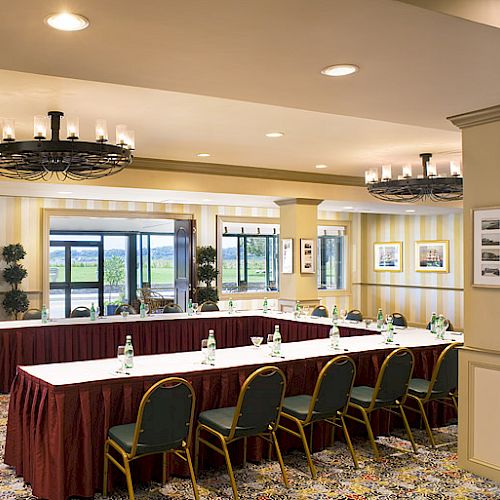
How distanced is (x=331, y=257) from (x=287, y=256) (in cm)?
520

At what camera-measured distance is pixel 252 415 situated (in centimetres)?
429

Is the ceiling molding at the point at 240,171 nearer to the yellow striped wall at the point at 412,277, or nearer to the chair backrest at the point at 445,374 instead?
the yellow striped wall at the point at 412,277

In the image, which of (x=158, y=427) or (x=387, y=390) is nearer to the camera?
(x=158, y=427)

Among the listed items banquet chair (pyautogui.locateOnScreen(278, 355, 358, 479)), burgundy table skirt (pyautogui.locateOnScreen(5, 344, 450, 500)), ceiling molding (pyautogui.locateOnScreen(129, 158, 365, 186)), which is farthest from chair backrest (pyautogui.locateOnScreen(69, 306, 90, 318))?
banquet chair (pyautogui.locateOnScreen(278, 355, 358, 479))

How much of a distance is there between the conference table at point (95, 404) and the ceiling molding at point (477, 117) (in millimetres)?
2183

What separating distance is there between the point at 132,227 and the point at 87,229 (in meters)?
1.12

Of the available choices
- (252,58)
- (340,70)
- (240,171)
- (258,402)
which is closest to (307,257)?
(240,171)

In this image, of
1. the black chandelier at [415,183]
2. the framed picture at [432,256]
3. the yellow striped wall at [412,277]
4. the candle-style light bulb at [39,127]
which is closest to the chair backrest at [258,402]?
the candle-style light bulb at [39,127]

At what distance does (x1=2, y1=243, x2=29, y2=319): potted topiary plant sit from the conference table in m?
6.63

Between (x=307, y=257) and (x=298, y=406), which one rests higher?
(x=307, y=257)

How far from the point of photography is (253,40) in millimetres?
3039

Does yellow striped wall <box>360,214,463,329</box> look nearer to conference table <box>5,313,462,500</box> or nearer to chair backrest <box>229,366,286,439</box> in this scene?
conference table <box>5,313,462,500</box>

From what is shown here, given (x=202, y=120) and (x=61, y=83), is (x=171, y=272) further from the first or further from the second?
(x=61, y=83)

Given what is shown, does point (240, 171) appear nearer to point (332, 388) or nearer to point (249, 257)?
point (249, 257)
